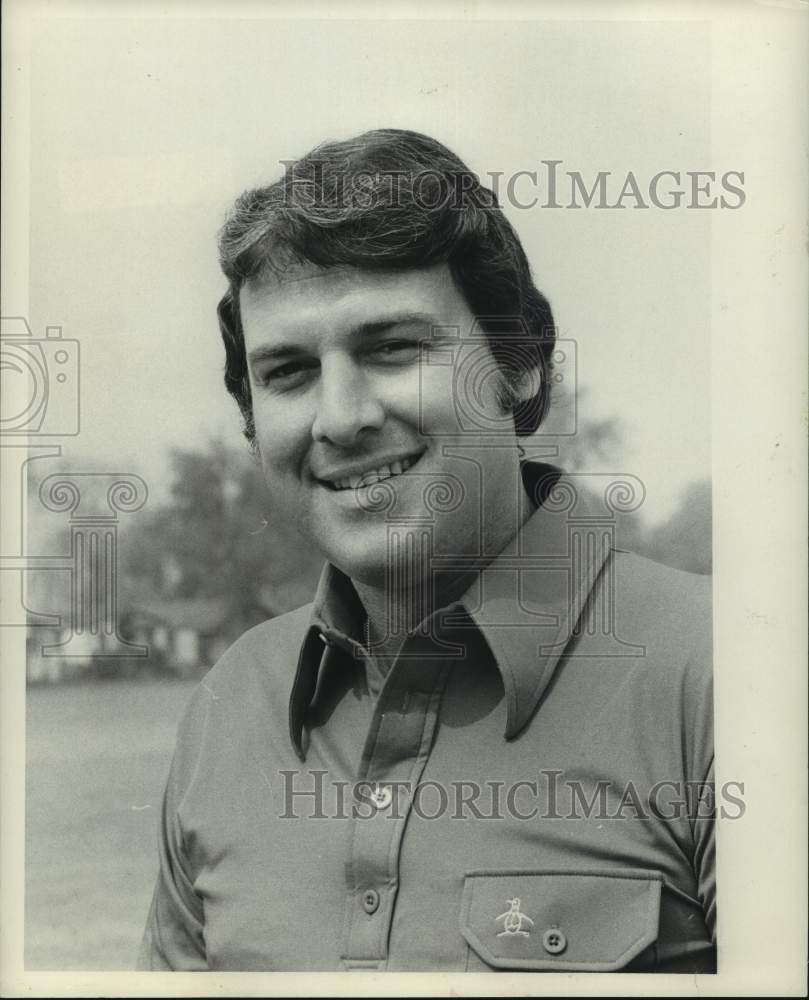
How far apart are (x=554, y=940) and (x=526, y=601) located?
2.11ft

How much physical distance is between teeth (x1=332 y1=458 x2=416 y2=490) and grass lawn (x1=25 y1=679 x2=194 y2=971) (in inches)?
21.4

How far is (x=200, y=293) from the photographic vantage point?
2.56m

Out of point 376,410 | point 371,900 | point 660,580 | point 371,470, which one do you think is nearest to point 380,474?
point 371,470

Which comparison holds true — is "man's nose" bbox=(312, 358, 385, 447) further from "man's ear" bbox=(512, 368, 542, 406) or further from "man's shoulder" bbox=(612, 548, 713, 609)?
"man's shoulder" bbox=(612, 548, 713, 609)

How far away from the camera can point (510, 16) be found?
2.57m

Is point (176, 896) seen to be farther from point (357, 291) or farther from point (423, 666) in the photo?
point (357, 291)

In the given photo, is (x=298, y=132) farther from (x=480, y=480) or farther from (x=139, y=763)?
(x=139, y=763)

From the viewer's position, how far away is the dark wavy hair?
96.2 inches

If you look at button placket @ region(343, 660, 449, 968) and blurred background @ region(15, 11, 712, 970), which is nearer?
button placket @ region(343, 660, 449, 968)

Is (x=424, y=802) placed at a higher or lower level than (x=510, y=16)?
lower

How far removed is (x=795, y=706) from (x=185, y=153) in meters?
1.66

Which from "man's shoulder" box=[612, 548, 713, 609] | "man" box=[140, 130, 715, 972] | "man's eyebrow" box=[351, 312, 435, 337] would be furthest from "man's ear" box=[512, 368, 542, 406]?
"man's shoulder" box=[612, 548, 713, 609]

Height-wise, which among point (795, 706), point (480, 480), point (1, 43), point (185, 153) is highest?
point (1, 43)

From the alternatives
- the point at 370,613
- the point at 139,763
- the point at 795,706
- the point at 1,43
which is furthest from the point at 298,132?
the point at 795,706
